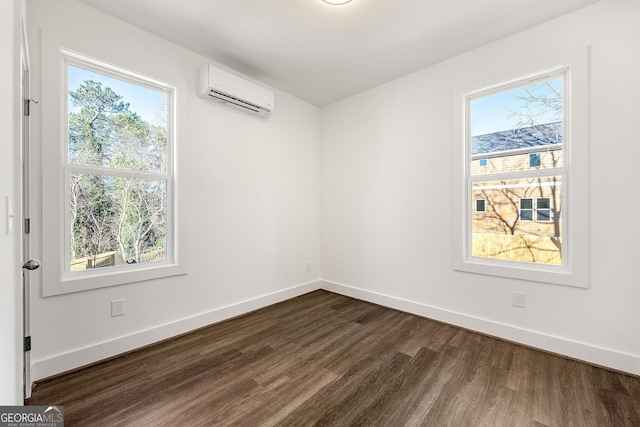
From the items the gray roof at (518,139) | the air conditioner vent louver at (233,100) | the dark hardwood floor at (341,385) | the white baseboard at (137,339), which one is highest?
the air conditioner vent louver at (233,100)

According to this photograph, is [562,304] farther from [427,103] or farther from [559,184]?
[427,103]

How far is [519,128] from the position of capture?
2.50 meters

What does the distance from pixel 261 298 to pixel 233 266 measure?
0.57 metres

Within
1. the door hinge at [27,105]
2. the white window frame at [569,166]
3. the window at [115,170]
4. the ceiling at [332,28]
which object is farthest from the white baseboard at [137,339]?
→ the ceiling at [332,28]

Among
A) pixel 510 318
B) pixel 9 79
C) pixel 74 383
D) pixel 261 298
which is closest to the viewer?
pixel 9 79

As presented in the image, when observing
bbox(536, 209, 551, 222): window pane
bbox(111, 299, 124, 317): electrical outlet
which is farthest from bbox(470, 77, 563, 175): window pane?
bbox(111, 299, 124, 317): electrical outlet

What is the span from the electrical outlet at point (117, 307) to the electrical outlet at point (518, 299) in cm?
339

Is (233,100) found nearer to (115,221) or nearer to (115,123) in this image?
(115,123)

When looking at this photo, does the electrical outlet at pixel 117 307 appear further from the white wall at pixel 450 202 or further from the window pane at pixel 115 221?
the white wall at pixel 450 202

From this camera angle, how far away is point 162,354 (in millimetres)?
2211

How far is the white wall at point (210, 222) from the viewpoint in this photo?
194 cm

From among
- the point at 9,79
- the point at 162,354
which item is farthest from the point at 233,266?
the point at 9,79

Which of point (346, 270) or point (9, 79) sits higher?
point (9, 79)

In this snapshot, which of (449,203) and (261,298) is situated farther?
(261,298)
